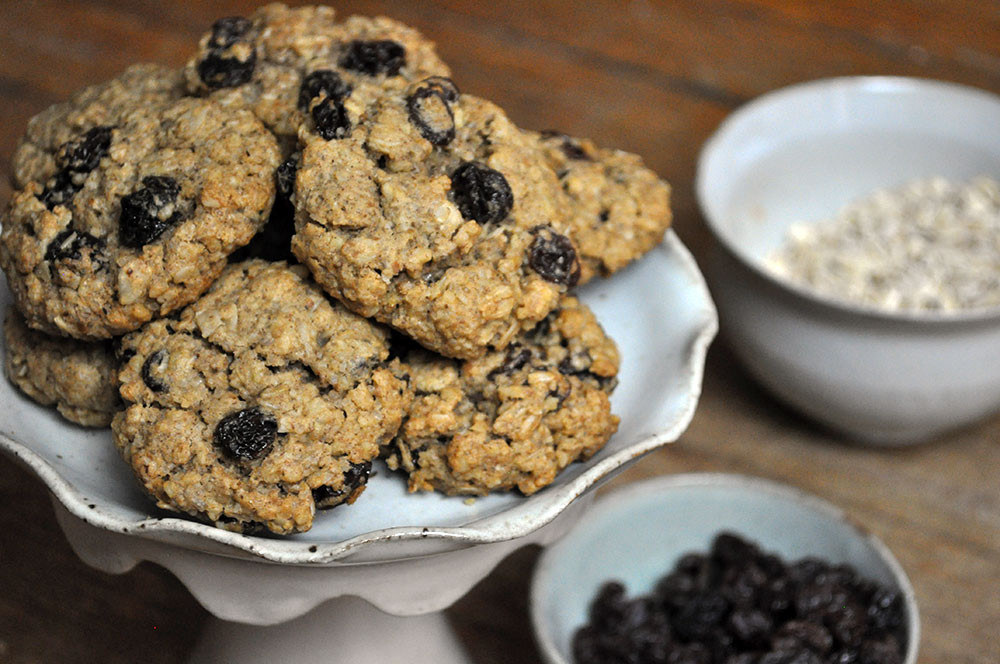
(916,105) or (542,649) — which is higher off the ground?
(916,105)

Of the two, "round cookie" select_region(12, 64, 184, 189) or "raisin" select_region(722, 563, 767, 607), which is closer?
"round cookie" select_region(12, 64, 184, 189)

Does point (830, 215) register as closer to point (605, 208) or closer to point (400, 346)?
point (605, 208)

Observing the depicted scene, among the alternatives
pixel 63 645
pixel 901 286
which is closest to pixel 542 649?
pixel 63 645

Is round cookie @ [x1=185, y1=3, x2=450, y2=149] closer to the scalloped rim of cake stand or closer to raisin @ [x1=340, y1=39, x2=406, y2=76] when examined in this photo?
raisin @ [x1=340, y1=39, x2=406, y2=76]

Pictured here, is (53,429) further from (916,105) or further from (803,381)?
(916,105)

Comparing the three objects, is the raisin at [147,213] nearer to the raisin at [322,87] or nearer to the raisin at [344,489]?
the raisin at [322,87]

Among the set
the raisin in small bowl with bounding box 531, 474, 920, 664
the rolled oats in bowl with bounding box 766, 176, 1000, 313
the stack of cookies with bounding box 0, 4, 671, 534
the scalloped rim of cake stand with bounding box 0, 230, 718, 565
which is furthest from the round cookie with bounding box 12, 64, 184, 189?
the rolled oats in bowl with bounding box 766, 176, 1000, 313
